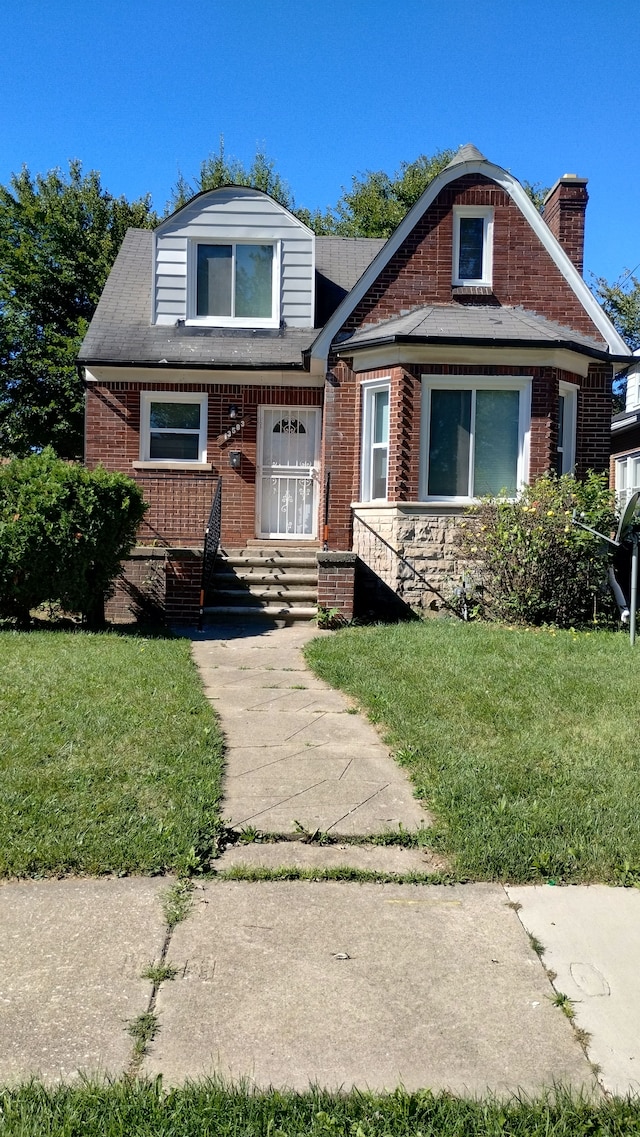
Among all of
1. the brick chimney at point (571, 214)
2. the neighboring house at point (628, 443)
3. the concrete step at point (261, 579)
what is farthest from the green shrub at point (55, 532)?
the neighboring house at point (628, 443)

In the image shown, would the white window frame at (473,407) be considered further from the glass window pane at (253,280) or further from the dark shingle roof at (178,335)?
the glass window pane at (253,280)

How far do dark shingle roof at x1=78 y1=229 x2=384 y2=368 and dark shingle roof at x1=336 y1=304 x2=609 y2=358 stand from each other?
1964mm

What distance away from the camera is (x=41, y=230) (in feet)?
69.4

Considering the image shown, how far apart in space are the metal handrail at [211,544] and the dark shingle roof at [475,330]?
301cm

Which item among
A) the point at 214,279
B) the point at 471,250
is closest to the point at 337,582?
the point at 471,250

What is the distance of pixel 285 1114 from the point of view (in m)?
2.30

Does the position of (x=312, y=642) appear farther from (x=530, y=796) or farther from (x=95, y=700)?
(x=530, y=796)

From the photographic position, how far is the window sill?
14.2 metres

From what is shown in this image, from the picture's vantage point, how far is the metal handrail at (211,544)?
11.2 m

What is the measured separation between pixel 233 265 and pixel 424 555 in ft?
21.6

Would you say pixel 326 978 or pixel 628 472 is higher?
pixel 628 472

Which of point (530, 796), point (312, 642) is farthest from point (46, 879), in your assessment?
point (312, 642)

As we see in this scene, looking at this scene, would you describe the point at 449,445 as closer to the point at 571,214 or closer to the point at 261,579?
the point at 261,579

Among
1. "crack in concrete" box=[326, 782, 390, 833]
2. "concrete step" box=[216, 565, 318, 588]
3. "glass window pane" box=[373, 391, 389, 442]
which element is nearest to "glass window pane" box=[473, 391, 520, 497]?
"glass window pane" box=[373, 391, 389, 442]
